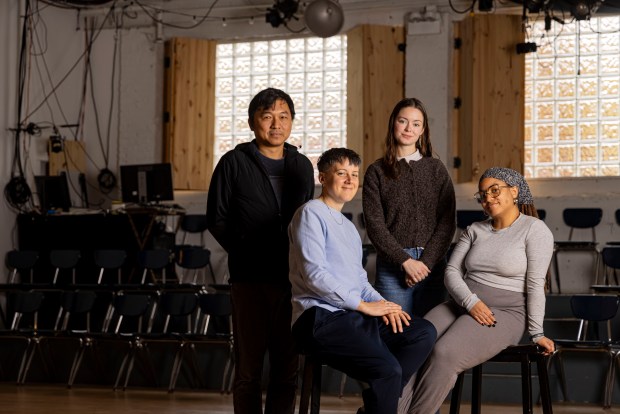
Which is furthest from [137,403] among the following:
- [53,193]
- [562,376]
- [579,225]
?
[579,225]

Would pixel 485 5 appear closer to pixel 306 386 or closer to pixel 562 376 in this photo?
pixel 562 376

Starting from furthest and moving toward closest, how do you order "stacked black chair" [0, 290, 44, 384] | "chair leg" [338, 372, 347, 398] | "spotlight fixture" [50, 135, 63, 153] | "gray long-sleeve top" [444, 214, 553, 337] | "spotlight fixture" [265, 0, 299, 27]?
1. "spotlight fixture" [50, 135, 63, 153]
2. "spotlight fixture" [265, 0, 299, 27]
3. "stacked black chair" [0, 290, 44, 384]
4. "chair leg" [338, 372, 347, 398]
5. "gray long-sleeve top" [444, 214, 553, 337]

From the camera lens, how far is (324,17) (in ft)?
30.6

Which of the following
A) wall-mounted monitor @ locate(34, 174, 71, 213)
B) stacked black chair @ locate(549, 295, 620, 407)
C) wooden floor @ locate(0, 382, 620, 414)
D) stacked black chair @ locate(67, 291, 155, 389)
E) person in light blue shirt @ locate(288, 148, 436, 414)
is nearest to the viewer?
person in light blue shirt @ locate(288, 148, 436, 414)

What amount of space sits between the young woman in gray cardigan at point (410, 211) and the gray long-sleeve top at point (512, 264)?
117mm

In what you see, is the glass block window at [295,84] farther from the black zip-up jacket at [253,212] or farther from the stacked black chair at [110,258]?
the black zip-up jacket at [253,212]

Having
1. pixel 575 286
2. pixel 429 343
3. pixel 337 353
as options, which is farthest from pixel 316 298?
pixel 575 286

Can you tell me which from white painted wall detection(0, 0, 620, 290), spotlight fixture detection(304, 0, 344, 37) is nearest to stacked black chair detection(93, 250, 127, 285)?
white painted wall detection(0, 0, 620, 290)

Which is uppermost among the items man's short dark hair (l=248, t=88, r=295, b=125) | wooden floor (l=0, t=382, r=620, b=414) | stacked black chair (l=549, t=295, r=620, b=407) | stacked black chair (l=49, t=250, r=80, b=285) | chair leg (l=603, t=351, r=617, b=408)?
man's short dark hair (l=248, t=88, r=295, b=125)

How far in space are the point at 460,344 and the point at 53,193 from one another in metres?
6.96

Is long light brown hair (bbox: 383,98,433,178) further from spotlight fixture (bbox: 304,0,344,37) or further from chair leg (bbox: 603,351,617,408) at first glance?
spotlight fixture (bbox: 304,0,344,37)

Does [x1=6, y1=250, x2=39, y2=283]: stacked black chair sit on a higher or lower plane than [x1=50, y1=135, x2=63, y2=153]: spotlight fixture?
lower

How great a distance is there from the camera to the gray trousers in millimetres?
3607

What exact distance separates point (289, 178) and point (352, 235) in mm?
407
